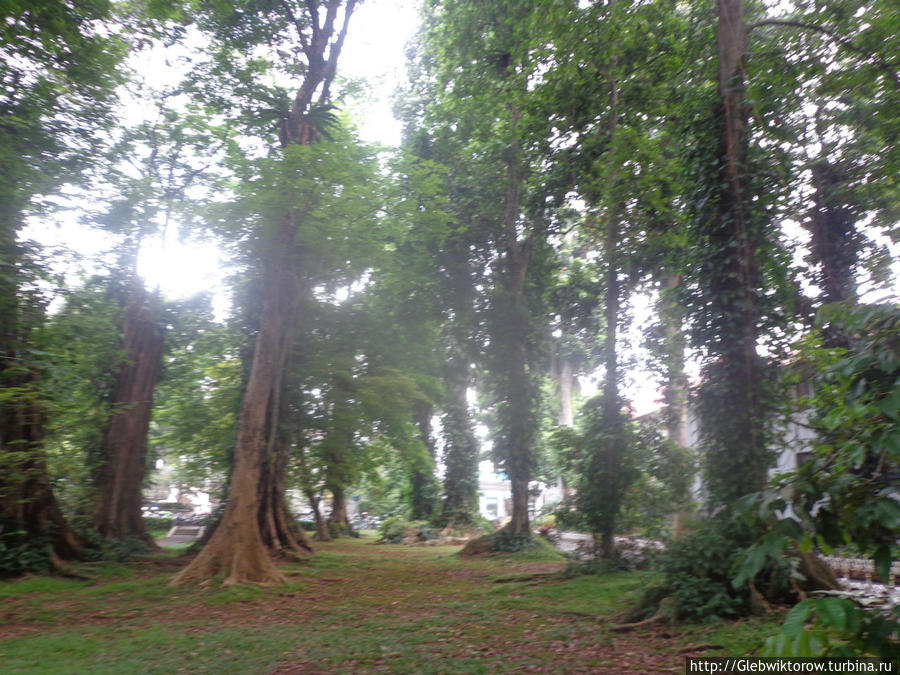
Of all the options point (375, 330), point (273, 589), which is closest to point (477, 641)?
point (273, 589)

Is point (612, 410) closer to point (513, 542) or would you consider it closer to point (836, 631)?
point (513, 542)

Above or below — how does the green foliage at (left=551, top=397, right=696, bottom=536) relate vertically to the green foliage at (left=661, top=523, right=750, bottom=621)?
above

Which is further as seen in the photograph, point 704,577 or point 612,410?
point 612,410

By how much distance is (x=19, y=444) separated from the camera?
38.8 feet

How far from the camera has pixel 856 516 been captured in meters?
2.06

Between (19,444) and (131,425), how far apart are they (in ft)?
18.7

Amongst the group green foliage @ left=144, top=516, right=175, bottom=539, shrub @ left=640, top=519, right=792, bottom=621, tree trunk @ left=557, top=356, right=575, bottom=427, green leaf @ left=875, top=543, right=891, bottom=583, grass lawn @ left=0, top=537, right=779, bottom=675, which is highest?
tree trunk @ left=557, top=356, right=575, bottom=427

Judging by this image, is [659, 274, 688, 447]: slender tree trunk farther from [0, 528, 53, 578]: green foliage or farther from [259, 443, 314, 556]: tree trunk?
[0, 528, 53, 578]: green foliage

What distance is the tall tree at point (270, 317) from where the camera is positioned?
12875mm

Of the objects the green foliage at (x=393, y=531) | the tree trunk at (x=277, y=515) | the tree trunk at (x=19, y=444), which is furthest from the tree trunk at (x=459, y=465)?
the tree trunk at (x=19, y=444)

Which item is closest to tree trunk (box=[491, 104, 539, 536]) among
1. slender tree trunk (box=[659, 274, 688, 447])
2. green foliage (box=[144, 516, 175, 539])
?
slender tree trunk (box=[659, 274, 688, 447])

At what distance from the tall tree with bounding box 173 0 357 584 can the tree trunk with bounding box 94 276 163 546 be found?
152 inches

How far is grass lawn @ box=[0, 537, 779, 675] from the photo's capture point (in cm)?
685

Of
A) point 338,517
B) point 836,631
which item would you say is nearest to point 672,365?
point 836,631
